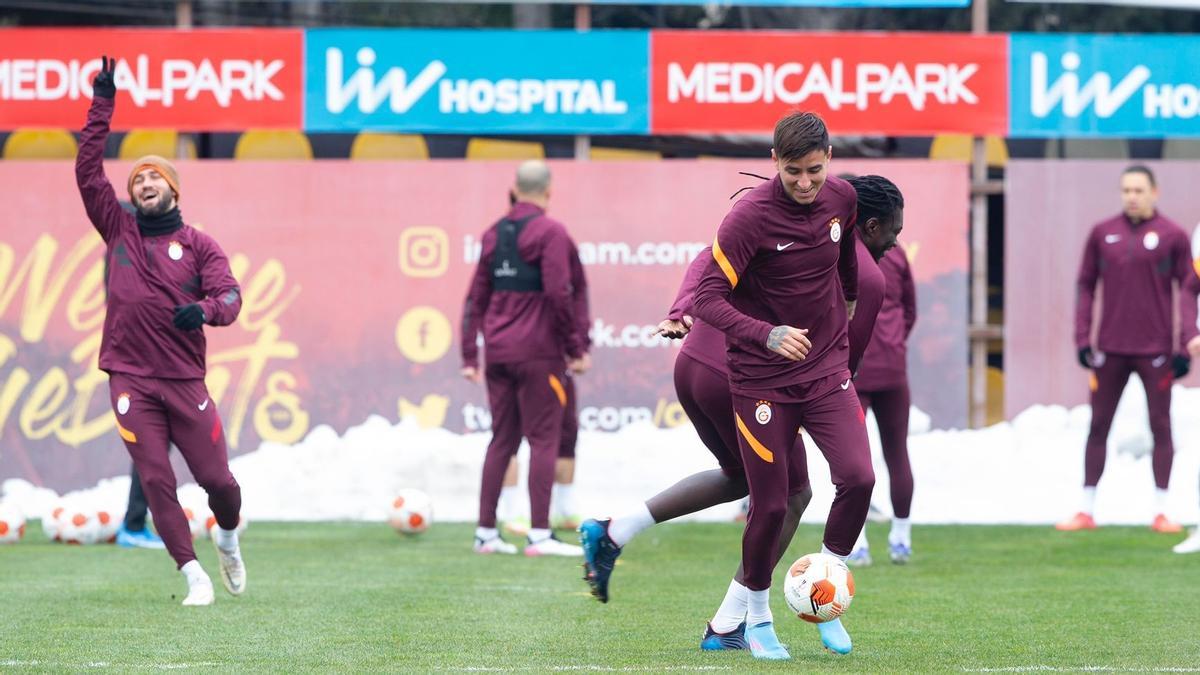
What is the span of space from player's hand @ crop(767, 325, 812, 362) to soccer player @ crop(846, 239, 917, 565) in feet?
12.9

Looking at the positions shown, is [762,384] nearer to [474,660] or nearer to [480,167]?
[474,660]

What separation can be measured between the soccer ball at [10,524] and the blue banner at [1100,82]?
772 centimetres

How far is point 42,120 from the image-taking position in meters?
14.0

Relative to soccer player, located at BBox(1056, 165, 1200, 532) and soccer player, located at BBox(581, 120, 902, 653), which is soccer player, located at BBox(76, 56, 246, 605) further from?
soccer player, located at BBox(1056, 165, 1200, 532)

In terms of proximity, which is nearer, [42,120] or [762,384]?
[762,384]

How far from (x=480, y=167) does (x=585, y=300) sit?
3.24m

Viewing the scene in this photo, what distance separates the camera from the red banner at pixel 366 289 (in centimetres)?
1382

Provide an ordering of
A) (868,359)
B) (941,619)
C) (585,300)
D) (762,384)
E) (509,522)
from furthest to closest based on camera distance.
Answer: (509,522)
(585,300)
(868,359)
(941,619)
(762,384)

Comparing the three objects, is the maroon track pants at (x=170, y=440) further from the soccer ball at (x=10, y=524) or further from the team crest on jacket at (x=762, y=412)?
the soccer ball at (x=10, y=524)

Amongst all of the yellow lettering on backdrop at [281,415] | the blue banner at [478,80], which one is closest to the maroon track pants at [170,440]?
the yellow lettering on backdrop at [281,415]

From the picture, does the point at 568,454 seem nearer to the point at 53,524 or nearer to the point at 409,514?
the point at 409,514

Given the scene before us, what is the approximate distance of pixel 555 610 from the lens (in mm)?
8000

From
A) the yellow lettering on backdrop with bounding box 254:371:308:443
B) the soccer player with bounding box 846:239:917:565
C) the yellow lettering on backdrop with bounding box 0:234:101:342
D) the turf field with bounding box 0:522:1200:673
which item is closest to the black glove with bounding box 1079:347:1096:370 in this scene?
the turf field with bounding box 0:522:1200:673

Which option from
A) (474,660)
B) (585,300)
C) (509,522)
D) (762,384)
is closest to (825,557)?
(762,384)
